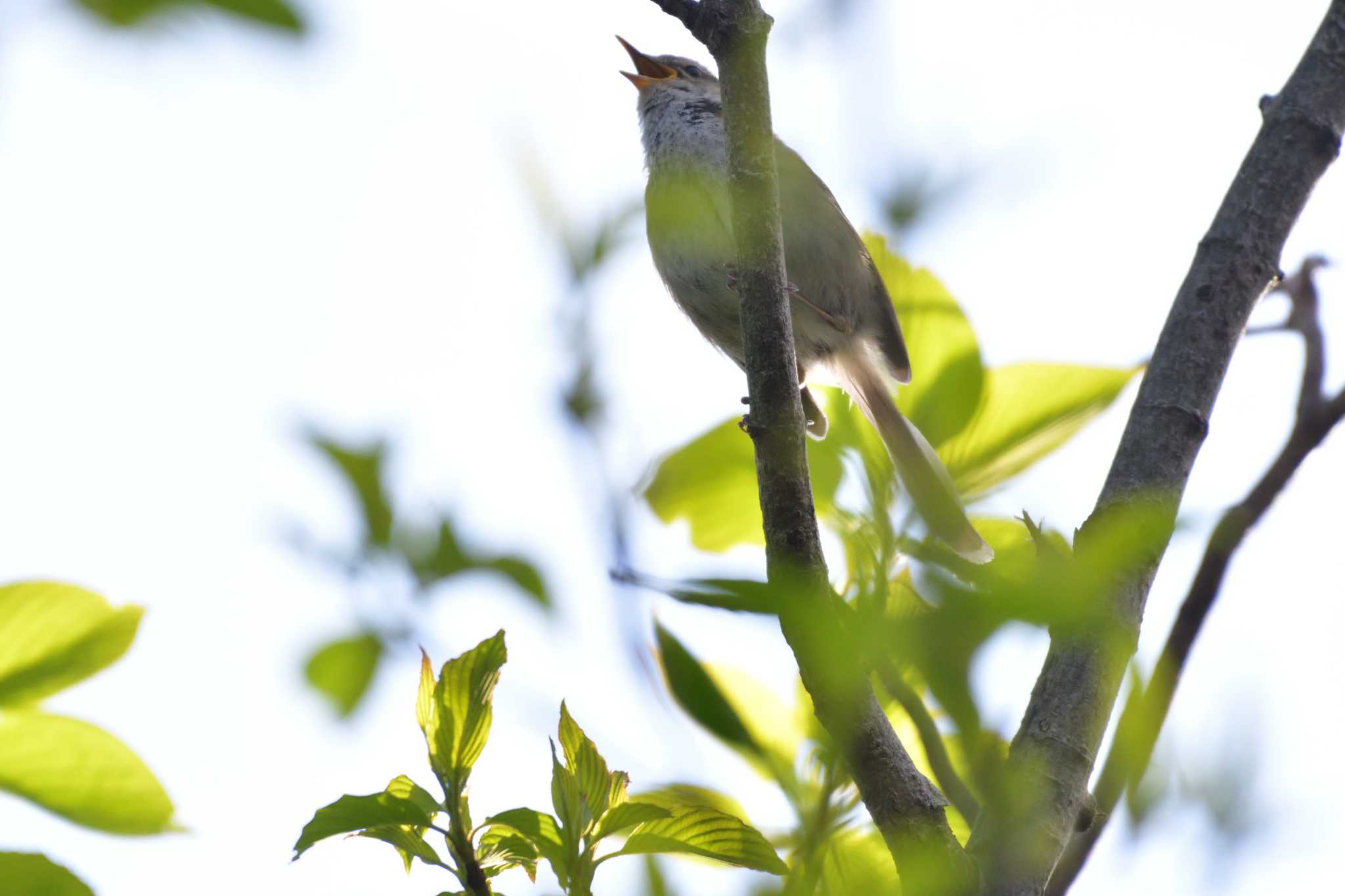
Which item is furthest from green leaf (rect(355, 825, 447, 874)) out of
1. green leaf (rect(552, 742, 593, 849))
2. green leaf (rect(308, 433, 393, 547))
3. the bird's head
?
the bird's head

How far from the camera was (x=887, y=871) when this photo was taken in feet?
3.68

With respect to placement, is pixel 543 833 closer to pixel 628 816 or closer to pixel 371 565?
pixel 628 816

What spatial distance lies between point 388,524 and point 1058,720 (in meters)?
1.36

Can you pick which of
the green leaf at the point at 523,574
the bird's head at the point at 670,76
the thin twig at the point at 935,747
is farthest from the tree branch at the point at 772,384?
the bird's head at the point at 670,76

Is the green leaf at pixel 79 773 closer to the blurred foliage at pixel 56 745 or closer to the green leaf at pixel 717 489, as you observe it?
the blurred foliage at pixel 56 745

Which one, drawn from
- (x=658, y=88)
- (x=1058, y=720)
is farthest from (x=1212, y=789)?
(x=658, y=88)

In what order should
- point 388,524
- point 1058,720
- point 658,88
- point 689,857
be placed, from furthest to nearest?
1. point 658,88
2. point 1058,720
3. point 689,857
4. point 388,524

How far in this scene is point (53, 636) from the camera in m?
1.08

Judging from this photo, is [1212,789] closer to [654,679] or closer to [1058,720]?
[654,679]

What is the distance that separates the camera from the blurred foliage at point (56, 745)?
1.05m

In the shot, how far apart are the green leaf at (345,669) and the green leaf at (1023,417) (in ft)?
1.87

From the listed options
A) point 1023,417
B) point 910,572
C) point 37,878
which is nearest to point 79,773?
point 37,878

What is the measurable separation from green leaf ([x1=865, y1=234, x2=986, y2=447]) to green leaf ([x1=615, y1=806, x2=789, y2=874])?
388 mm

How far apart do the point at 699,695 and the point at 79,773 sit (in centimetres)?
61
